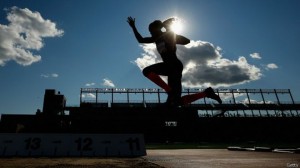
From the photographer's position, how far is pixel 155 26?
4203 millimetres

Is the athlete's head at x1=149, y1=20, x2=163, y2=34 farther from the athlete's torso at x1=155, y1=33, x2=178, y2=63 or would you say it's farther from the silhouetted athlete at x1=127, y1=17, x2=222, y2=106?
the athlete's torso at x1=155, y1=33, x2=178, y2=63

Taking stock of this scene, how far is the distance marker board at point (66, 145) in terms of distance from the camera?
5754 mm

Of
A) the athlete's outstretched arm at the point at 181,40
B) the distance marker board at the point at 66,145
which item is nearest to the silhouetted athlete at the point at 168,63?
the athlete's outstretched arm at the point at 181,40

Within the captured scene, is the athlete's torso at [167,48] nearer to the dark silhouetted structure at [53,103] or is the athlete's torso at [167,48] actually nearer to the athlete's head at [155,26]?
the athlete's head at [155,26]

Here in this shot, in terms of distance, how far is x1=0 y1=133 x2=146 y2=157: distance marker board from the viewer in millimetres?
5754

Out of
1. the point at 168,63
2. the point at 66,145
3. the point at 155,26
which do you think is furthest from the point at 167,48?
the point at 66,145

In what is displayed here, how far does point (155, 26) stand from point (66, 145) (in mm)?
3846

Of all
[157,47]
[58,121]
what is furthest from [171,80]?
[58,121]

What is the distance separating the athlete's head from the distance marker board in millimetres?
3244

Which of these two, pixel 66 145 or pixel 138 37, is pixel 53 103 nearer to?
pixel 66 145

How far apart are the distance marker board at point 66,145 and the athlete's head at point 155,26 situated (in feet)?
10.6

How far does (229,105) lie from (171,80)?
48525 millimetres

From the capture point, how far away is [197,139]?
127 feet

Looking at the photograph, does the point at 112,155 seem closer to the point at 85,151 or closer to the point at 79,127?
the point at 85,151
